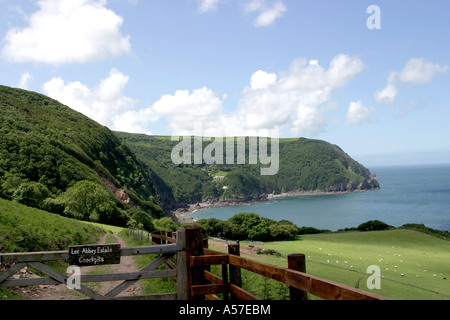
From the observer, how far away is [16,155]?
7350cm

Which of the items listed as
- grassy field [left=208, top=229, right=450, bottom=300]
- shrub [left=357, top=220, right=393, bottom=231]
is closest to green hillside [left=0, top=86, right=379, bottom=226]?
grassy field [left=208, top=229, right=450, bottom=300]

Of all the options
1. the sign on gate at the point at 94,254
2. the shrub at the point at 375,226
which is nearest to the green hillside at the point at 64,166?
the sign on gate at the point at 94,254

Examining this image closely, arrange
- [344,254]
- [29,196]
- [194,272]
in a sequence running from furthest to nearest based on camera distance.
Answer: [29,196], [344,254], [194,272]

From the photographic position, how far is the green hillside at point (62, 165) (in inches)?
2173

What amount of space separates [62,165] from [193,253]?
79.7 metres

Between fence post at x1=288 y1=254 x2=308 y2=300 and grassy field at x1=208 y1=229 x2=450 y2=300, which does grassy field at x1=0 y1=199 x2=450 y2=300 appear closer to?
grassy field at x1=208 y1=229 x2=450 y2=300

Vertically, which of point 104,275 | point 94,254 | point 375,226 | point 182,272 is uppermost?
point 94,254

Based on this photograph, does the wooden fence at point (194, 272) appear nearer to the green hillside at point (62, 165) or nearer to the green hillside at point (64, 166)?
the green hillside at point (64, 166)

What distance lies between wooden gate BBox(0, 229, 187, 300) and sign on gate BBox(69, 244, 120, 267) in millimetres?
114

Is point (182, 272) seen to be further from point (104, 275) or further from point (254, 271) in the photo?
point (254, 271)

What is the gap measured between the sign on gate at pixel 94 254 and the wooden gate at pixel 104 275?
11cm

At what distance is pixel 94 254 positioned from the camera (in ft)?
18.4

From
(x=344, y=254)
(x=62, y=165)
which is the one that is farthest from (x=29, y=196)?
(x=344, y=254)
